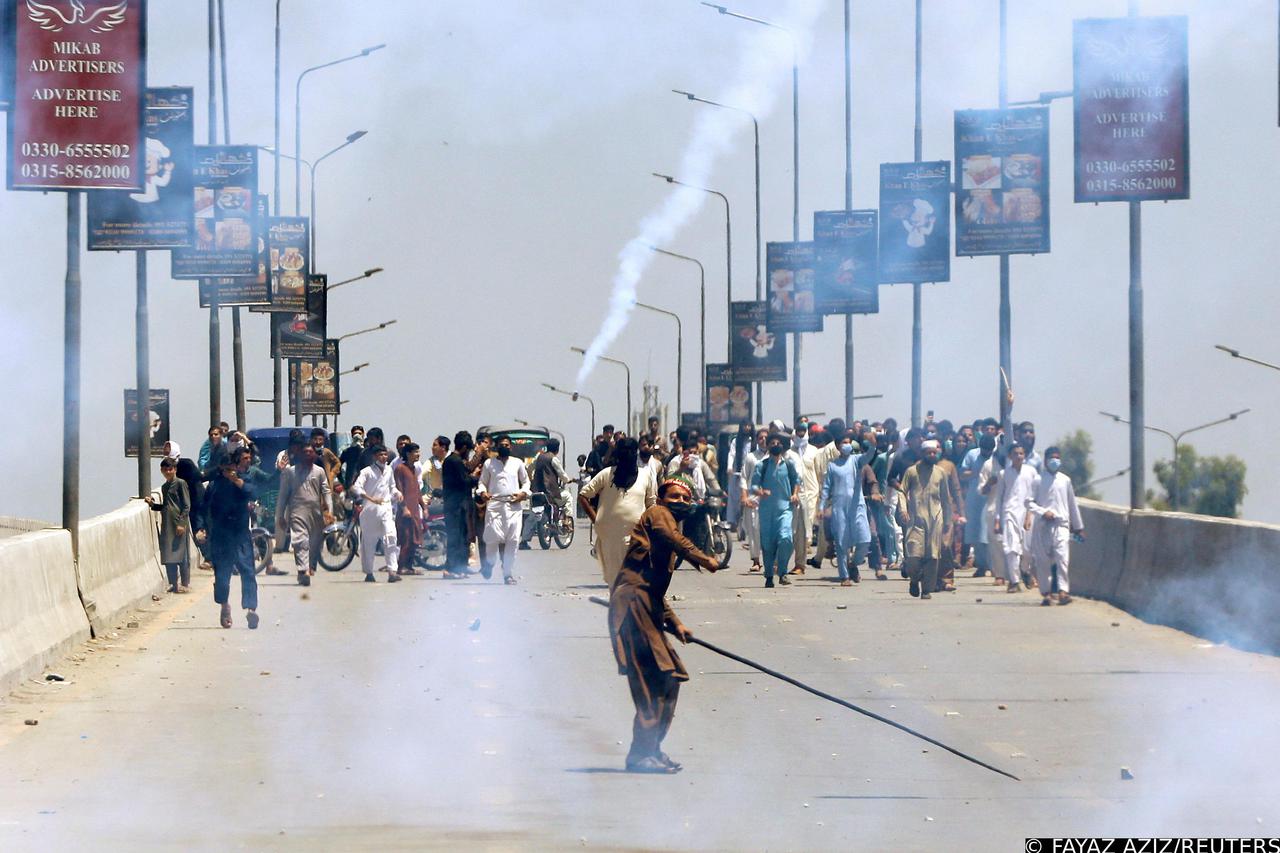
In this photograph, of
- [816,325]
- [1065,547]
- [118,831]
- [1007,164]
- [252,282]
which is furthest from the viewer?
[816,325]

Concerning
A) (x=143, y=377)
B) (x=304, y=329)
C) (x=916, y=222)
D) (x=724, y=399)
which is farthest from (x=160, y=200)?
(x=724, y=399)

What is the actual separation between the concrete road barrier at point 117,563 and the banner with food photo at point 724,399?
3980 cm

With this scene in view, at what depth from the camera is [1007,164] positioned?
27.1m

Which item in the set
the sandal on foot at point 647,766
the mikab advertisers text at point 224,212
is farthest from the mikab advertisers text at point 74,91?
the mikab advertisers text at point 224,212

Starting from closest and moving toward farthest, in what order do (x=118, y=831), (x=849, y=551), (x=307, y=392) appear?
(x=118, y=831) < (x=849, y=551) < (x=307, y=392)

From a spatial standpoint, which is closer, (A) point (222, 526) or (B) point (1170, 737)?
A: (B) point (1170, 737)

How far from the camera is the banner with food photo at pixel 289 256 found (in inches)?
1686

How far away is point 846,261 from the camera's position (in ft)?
132

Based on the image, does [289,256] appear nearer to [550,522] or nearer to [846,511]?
[550,522]

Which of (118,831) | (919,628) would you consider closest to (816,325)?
(919,628)

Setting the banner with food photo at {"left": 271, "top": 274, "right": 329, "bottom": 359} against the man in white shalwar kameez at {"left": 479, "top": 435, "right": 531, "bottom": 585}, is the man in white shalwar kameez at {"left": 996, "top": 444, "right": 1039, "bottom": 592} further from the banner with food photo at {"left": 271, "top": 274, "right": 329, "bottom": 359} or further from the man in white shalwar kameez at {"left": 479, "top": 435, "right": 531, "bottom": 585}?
the banner with food photo at {"left": 271, "top": 274, "right": 329, "bottom": 359}

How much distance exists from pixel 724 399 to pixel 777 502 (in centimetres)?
4123

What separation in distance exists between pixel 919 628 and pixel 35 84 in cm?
854

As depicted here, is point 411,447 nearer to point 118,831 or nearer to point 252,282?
point 252,282
